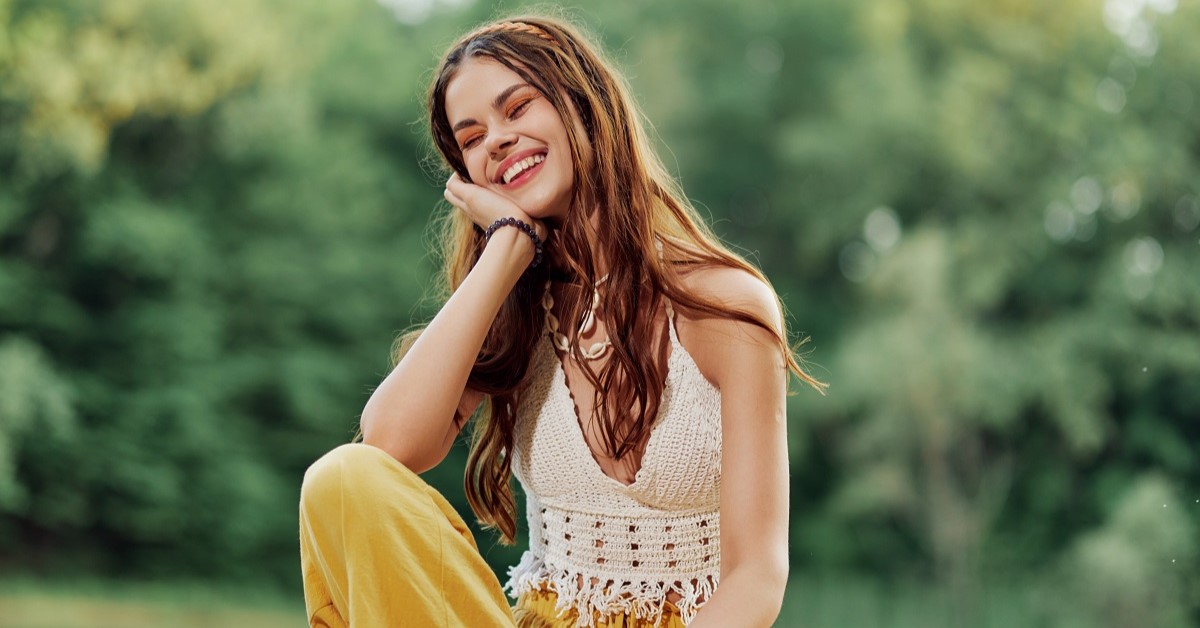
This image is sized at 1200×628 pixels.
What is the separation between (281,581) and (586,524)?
30.5ft

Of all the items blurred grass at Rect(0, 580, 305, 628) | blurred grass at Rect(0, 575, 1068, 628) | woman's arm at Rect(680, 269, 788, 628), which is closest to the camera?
woman's arm at Rect(680, 269, 788, 628)

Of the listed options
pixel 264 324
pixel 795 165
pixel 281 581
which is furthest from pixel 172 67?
pixel 795 165

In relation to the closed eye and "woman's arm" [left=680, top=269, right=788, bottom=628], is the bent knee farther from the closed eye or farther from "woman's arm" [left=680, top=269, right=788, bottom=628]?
the closed eye

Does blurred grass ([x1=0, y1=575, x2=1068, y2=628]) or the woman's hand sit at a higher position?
blurred grass ([x1=0, y1=575, x2=1068, y2=628])

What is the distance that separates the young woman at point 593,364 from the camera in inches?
55.0

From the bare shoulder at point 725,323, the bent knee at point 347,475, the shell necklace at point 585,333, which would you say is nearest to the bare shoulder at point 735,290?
the bare shoulder at point 725,323

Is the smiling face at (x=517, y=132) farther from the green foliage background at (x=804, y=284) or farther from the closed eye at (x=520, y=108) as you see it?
the green foliage background at (x=804, y=284)

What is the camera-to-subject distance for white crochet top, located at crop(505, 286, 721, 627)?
1456 millimetres

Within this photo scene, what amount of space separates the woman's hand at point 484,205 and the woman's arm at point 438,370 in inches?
1.4

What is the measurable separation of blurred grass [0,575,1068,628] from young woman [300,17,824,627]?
8.54 metres

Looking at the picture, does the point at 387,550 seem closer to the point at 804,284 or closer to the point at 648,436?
the point at 648,436

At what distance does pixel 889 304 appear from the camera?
10.6 meters

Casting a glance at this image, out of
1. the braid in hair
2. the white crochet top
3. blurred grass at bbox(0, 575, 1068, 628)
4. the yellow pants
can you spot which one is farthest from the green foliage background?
the yellow pants

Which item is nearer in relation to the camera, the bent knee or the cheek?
the bent knee
